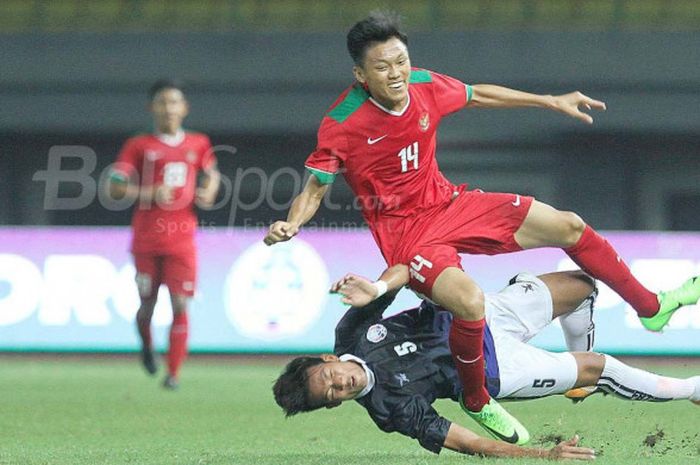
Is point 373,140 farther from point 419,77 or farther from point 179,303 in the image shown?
point 179,303

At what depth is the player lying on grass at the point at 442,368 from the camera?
201 inches

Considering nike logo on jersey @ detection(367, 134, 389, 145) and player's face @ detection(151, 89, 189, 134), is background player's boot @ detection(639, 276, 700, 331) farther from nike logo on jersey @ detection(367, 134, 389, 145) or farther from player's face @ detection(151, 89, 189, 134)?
player's face @ detection(151, 89, 189, 134)

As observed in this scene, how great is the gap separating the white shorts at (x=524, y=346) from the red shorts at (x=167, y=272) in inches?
169

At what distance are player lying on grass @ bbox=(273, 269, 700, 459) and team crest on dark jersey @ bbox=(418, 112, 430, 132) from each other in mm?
849

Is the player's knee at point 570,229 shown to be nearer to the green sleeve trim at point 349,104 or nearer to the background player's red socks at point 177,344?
the green sleeve trim at point 349,104

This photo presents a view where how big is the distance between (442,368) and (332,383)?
2.06 ft

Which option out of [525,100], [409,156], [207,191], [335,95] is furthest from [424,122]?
[335,95]

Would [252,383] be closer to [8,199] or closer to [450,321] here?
[450,321]

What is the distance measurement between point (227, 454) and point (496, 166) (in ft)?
29.3

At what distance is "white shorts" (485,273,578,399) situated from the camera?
534 centimetres

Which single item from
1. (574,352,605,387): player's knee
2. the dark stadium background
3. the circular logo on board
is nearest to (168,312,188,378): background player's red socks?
the circular logo on board

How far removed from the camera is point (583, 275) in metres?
5.95

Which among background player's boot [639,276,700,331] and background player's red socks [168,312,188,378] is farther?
background player's red socks [168,312,188,378]

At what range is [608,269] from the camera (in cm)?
592
